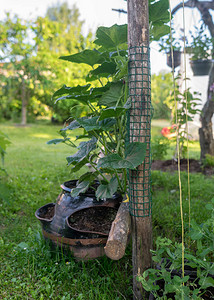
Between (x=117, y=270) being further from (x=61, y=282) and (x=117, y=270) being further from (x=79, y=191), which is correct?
(x=79, y=191)

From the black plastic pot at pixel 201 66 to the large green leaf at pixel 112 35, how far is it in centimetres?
233

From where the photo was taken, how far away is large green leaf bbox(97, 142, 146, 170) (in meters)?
1.21

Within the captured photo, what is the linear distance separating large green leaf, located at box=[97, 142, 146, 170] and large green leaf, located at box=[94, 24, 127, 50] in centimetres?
55

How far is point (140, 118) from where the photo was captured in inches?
50.3

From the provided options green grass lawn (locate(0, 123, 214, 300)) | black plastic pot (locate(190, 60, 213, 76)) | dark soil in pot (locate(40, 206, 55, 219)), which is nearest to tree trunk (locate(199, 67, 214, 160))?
black plastic pot (locate(190, 60, 213, 76))

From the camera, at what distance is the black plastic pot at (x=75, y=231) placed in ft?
4.93

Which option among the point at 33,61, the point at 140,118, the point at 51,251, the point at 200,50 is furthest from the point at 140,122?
the point at 33,61

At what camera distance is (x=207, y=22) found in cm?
348

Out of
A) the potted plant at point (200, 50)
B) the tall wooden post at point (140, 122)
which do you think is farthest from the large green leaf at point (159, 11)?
the potted plant at point (200, 50)

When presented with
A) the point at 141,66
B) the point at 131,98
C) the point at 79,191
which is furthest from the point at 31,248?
the point at 141,66

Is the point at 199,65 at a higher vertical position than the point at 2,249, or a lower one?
higher

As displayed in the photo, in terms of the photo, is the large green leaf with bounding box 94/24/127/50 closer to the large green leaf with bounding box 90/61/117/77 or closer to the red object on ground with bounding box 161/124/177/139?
the large green leaf with bounding box 90/61/117/77

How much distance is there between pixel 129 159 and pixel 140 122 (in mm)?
182

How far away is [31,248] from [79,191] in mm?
575
